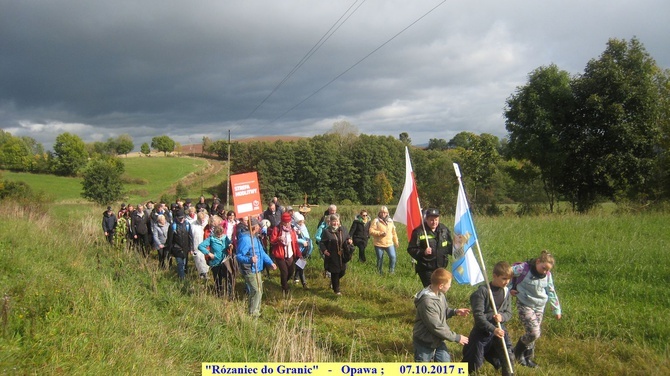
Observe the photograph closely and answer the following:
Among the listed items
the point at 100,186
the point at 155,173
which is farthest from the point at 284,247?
the point at 155,173

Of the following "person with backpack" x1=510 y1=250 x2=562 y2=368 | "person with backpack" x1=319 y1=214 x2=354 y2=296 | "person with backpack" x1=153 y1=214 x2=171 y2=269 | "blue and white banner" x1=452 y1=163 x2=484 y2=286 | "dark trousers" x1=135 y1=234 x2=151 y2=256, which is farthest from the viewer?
"dark trousers" x1=135 y1=234 x2=151 y2=256

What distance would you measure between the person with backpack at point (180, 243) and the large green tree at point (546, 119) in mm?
21024

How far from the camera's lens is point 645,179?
2173 centimetres

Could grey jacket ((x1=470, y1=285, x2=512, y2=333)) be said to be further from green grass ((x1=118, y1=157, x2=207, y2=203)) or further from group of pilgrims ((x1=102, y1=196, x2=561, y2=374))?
green grass ((x1=118, y1=157, x2=207, y2=203))

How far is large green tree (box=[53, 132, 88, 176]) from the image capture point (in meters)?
58.4

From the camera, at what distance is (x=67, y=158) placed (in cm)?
5900

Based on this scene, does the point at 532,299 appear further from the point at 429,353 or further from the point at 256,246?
the point at 256,246

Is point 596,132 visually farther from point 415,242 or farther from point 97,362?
point 97,362

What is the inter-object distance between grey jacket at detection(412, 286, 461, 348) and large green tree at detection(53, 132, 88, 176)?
66313mm

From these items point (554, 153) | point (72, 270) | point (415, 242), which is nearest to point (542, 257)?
point (415, 242)

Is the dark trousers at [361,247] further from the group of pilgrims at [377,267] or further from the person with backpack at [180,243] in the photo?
the person with backpack at [180,243]

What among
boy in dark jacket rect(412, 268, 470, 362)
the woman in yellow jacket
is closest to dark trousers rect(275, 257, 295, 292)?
the woman in yellow jacket

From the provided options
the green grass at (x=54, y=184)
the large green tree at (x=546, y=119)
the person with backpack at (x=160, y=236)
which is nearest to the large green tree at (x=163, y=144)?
the green grass at (x=54, y=184)

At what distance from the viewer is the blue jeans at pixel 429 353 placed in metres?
4.19
